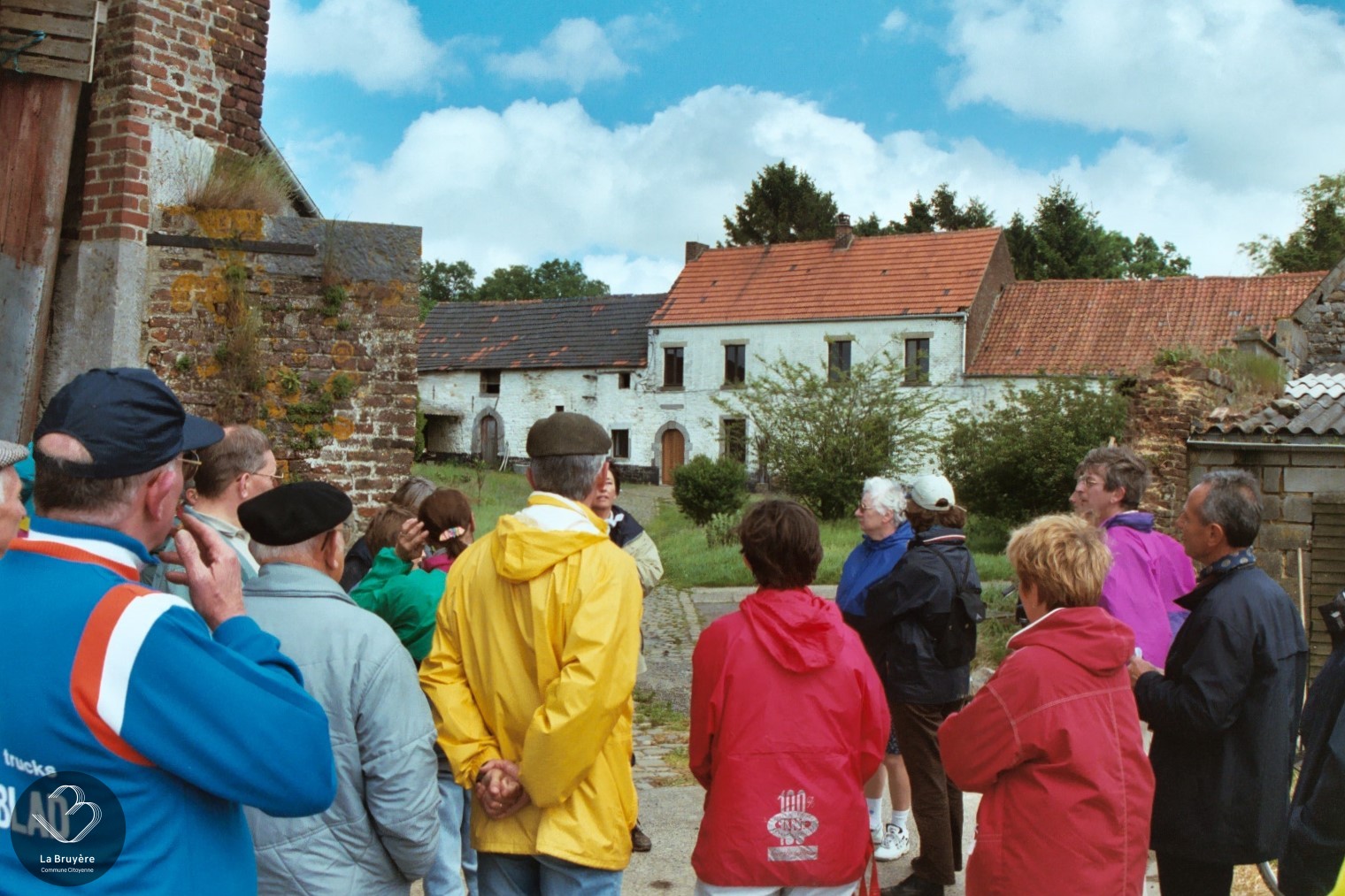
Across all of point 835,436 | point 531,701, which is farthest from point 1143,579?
point 835,436

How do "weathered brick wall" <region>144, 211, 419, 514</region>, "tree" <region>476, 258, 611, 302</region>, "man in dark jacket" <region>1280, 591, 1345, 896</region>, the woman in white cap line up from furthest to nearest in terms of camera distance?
"tree" <region>476, 258, 611, 302</region>
"weathered brick wall" <region>144, 211, 419, 514</region>
"man in dark jacket" <region>1280, 591, 1345, 896</region>
the woman in white cap

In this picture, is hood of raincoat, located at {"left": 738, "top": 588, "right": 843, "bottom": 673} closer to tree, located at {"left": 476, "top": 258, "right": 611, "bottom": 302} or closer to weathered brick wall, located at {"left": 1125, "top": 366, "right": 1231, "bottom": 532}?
weathered brick wall, located at {"left": 1125, "top": 366, "right": 1231, "bottom": 532}

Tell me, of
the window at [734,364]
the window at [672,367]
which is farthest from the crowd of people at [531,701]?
the window at [672,367]

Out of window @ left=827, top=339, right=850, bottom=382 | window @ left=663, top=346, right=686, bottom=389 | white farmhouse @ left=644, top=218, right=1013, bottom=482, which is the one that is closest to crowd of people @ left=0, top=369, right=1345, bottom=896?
white farmhouse @ left=644, top=218, right=1013, bottom=482

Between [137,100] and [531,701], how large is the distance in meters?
5.35

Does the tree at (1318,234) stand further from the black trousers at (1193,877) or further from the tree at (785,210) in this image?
the black trousers at (1193,877)

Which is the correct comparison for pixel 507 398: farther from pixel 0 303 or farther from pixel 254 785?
pixel 254 785

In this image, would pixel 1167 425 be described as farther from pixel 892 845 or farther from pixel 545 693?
pixel 545 693

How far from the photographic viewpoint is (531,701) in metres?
2.85

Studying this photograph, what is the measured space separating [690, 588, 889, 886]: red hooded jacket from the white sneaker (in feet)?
6.15

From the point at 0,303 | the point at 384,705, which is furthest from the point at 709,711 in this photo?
the point at 0,303

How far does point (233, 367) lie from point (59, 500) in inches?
203

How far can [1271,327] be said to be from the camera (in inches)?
1110

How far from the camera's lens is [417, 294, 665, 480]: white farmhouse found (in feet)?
127
